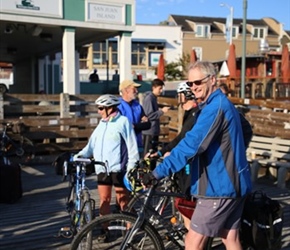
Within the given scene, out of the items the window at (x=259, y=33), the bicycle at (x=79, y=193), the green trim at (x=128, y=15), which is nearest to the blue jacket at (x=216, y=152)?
the bicycle at (x=79, y=193)

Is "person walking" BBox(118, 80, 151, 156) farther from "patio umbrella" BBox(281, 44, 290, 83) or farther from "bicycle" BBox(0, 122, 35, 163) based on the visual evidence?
"patio umbrella" BBox(281, 44, 290, 83)

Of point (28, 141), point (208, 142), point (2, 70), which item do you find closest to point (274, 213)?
point (208, 142)

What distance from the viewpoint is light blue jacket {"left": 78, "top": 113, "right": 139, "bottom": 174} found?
4.40 m

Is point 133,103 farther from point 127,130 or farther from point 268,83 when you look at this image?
point 268,83

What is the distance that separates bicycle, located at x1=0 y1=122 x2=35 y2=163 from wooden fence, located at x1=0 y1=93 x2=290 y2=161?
0.16 m

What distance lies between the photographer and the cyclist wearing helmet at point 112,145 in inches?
173

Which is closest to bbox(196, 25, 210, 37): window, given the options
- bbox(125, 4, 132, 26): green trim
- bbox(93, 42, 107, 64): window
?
bbox(93, 42, 107, 64): window

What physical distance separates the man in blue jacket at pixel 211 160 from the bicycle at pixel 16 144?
22.9 ft

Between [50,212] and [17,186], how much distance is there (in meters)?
0.82

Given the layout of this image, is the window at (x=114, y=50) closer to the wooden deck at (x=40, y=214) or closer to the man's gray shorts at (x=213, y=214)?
the wooden deck at (x=40, y=214)

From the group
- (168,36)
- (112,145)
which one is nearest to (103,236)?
(112,145)

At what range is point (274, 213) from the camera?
3.53 metres

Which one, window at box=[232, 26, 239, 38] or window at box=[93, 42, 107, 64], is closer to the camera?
window at box=[93, 42, 107, 64]

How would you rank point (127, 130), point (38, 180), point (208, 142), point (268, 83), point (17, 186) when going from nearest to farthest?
point (208, 142)
point (127, 130)
point (17, 186)
point (38, 180)
point (268, 83)
